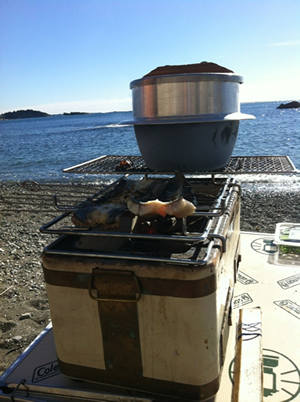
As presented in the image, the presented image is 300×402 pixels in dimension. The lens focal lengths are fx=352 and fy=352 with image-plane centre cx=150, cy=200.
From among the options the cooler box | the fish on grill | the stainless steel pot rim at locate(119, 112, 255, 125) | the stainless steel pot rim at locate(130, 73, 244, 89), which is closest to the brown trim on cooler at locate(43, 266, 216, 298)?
the cooler box

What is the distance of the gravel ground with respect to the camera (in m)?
3.70

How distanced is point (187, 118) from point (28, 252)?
5.21m

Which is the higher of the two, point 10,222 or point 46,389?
point 46,389

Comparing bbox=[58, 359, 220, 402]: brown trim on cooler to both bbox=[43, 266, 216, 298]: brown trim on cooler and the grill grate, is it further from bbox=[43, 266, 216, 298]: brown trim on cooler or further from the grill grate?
the grill grate

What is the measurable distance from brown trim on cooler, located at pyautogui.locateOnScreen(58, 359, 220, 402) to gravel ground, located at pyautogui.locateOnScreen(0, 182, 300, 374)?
3.27 ft

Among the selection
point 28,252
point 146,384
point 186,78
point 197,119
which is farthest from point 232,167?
point 28,252

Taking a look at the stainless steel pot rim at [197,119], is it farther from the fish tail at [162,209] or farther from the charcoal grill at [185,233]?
the fish tail at [162,209]

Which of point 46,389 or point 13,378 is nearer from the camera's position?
point 46,389

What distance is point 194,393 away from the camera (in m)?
1.80

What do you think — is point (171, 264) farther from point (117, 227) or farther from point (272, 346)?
point (272, 346)

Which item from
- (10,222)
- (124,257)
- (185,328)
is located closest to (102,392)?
(185,328)

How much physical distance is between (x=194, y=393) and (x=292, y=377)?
0.67m

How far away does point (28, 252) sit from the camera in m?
6.73

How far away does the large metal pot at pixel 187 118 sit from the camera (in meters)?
2.48
